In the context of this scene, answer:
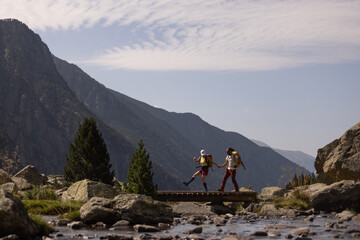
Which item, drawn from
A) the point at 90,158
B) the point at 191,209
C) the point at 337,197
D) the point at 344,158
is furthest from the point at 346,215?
the point at 90,158

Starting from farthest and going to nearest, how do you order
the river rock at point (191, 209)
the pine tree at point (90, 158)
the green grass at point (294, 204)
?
the pine tree at point (90, 158)
the green grass at point (294, 204)
the river rock at point (191, 209)

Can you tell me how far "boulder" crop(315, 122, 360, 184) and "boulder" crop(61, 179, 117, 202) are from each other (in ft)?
45.5

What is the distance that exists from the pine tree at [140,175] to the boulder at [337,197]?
837 centimetres

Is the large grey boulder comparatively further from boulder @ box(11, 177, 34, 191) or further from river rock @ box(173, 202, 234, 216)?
boulder @ box(11, 177, 34, 191)

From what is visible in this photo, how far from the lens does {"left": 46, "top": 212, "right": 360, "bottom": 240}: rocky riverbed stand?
1471 centimetres

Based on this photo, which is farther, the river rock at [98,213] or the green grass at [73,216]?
the green grass at [73,216]

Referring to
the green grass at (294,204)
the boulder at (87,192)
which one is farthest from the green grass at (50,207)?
the green grass at (294,204)

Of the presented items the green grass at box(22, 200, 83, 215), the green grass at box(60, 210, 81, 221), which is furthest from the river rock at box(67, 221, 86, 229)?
the green grass at box(22, 200, 83, 215)

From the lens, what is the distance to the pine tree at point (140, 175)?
23.8 meters

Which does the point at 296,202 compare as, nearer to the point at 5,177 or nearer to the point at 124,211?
the point at 124,211

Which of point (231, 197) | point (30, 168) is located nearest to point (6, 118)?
point (30, 168)

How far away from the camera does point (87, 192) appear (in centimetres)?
2173

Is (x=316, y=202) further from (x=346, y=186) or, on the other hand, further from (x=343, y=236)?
(x=343, y=236)

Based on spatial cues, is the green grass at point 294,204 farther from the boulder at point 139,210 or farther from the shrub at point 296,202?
the boulder at point 139,210
